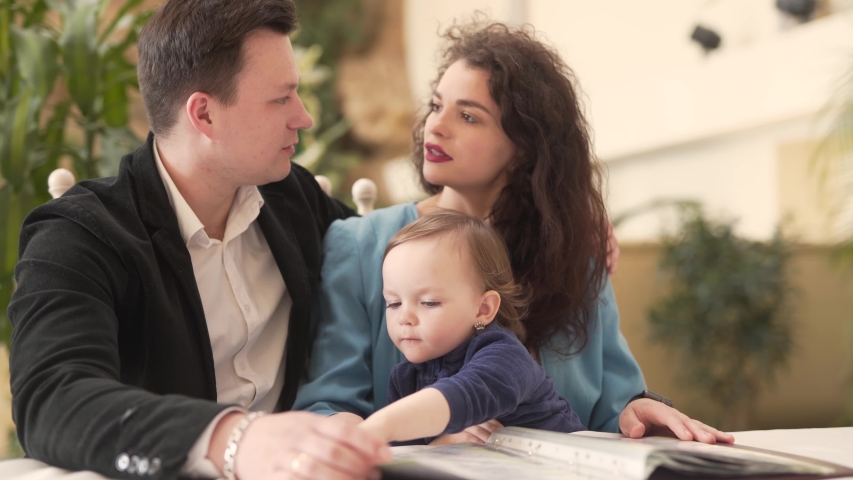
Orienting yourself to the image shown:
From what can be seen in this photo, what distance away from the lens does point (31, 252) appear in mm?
1284

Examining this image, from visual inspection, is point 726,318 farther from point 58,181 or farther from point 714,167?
point 58,181

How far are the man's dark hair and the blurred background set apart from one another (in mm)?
681

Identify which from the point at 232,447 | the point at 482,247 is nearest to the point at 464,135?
the point at 482,247

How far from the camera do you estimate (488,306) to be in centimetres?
143

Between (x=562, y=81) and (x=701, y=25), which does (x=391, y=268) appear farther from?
(x=701, y=25)

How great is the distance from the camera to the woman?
168 cm

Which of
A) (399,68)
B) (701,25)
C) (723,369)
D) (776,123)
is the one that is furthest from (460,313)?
(399,68)

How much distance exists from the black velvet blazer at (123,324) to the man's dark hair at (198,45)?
124mm

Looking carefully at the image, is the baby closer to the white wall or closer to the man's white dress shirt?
the man's white dress shirt

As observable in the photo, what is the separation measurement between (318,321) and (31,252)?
574 mm

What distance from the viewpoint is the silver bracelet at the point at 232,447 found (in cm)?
95

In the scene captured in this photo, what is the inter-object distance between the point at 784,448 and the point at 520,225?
0.68 meters

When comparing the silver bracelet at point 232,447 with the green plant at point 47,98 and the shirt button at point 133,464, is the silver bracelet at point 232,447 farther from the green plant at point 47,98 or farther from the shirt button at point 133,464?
the green plant at point 47,98

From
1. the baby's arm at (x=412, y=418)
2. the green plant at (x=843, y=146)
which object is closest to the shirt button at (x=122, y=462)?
the baby's arm at (x=412, y=418)
